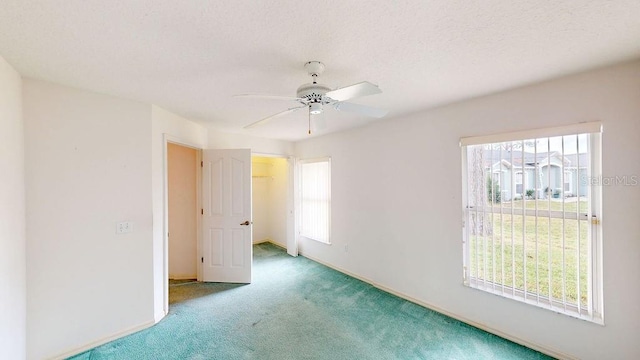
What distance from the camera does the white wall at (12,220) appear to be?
1599 millimetres

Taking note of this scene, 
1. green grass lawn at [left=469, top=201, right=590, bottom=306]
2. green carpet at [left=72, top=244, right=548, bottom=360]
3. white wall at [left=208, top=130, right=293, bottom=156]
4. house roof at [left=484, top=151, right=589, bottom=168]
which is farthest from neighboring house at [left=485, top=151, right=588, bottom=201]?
white wall at [left=208, top=130, right=293, bottom=156]

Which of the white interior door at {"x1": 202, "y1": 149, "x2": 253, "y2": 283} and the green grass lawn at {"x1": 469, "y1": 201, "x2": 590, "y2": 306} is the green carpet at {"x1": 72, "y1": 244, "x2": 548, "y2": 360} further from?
the green grass lawn at {"x1": 469, "y1": 201, "x2": 590, "y2": 306}

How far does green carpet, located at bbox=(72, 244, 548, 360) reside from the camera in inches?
82.0

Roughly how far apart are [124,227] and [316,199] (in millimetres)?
2900

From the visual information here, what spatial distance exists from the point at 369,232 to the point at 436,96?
6.62 feet

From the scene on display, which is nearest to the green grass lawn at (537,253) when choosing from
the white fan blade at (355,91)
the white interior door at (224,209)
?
the white fan blade at (355,91)

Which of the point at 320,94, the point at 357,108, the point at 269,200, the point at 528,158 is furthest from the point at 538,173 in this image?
the point at 269,200

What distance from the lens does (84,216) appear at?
7.05 feet

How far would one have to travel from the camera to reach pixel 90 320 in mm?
2182

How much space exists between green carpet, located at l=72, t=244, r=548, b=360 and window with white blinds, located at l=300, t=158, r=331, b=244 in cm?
125

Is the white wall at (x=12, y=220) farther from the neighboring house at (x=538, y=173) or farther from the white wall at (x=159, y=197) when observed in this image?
the neighboring house at (x=538, y=173)

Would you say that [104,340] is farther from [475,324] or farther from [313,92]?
[475,324]

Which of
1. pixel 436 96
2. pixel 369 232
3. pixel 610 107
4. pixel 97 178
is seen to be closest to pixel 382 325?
pixel 369 232

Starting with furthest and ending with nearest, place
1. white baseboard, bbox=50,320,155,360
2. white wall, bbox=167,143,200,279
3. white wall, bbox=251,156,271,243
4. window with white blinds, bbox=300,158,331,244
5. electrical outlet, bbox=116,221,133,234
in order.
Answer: white wall, bbox=251,156,271,243 → window with white blinds, bbox=300,158,331,244 → white wall, bbox=167,143,200,279 → electrical outlet, bbox=116,221,133,234 → white baseboard, bbox=50,320,155,360
